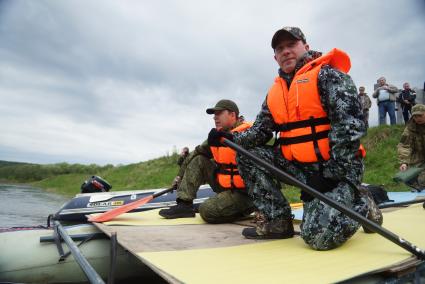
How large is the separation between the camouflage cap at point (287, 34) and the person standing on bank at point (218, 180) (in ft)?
3.51

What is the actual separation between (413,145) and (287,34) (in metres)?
3.49

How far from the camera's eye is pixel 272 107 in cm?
292

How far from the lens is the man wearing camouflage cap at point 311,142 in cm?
238

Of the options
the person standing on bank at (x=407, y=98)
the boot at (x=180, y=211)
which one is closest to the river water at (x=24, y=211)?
the boot at (x=180, y=211)

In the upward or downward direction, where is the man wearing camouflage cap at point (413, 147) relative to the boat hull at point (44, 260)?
upward

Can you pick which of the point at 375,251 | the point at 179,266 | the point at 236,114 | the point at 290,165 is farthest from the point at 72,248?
the point at 236,114

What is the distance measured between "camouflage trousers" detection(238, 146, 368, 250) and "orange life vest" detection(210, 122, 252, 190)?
78 centimetres

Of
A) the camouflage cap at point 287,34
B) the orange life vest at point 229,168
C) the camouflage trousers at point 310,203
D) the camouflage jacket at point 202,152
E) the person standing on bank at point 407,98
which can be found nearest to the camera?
the camouflage trousers at point 310,203

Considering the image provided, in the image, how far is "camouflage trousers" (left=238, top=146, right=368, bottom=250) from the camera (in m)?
2.31

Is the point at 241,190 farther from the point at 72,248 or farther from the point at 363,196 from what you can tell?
the point at 72,248

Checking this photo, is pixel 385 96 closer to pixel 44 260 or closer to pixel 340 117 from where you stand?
pixel 340 117

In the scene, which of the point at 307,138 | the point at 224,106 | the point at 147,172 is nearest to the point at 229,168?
the point at 224,106

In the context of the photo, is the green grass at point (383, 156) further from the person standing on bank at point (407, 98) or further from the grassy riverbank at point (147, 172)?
the person standing on bank at point (407, 98)

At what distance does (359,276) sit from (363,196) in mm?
979
